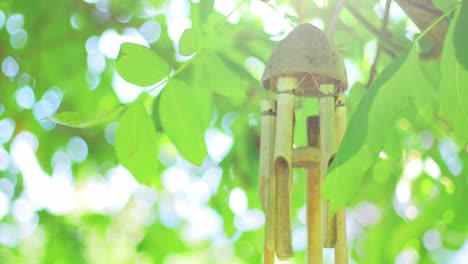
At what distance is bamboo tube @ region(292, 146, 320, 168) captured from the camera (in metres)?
0.63

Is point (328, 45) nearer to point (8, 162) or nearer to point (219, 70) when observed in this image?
point (219, 70)

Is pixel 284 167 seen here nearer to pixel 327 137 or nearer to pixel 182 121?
pixel 327 137

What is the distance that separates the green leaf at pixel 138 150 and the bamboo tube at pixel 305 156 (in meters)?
0.15

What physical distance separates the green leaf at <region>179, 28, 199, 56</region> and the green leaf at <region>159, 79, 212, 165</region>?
0.07 metres

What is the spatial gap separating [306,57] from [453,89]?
0.58 feet

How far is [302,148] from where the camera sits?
63cm

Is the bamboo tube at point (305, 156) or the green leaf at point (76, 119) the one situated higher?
the green leaf at point (76, 119)

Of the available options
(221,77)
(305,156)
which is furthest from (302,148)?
(221,77)

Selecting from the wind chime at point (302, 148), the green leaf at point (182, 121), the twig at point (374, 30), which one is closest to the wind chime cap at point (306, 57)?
the wind chime at point (302, 148)

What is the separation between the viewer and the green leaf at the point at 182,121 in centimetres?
69

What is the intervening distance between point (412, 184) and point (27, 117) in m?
0.92

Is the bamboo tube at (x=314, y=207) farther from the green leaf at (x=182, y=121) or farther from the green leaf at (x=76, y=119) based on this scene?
the green leaf at (x=76, y=119)

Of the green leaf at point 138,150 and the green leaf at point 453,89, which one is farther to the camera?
the green leaf at point 138,150

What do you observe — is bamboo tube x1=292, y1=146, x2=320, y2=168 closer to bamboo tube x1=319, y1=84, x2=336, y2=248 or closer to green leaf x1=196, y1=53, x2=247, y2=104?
bamboo tube x1=319, y1=84, x2=336, y2=248
